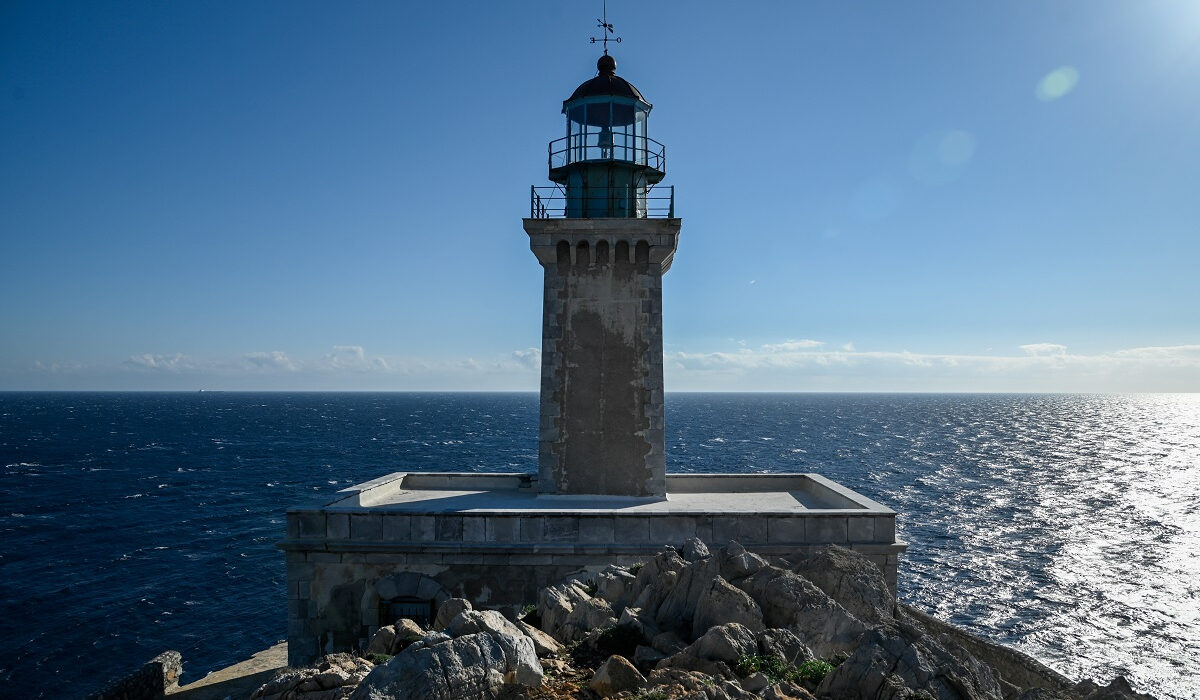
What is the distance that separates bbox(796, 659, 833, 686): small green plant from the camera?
8.45m

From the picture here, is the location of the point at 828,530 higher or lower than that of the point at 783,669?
higher

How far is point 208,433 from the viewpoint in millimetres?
102875

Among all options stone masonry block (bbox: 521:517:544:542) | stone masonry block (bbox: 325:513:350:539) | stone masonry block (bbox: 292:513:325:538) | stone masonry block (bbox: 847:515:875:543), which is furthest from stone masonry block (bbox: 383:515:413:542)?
stone masonry block (bbox: 847:515:875:543)

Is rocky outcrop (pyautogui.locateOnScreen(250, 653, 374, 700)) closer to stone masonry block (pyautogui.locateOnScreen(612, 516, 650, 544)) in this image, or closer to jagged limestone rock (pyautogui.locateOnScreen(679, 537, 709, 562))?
jagged limestone rock (pyautogui.locateOnScreen(679, 537, 709, 562))

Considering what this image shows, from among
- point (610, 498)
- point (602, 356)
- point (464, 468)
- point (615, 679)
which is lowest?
point (464, 468)

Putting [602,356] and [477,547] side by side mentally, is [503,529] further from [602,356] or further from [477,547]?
[602,356]

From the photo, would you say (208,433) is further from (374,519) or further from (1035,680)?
(1035,680)

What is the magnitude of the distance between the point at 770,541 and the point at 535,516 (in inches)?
192

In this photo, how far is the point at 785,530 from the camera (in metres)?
15.5

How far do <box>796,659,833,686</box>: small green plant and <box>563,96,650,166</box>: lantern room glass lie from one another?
531 inches

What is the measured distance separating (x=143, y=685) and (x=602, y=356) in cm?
1386

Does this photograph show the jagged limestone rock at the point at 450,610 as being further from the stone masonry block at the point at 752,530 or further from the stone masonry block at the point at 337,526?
the stone masonry block at the point at 752,530

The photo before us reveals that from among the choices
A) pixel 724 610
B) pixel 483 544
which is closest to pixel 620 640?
pixel 724 610

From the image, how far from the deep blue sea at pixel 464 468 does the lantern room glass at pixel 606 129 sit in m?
20.2
